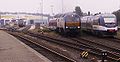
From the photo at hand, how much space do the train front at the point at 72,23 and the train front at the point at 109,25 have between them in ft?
13.6

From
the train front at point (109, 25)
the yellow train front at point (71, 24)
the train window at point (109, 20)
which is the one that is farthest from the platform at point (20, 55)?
the yellow train front at point (71, 24)

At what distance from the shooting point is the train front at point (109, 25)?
125 feet

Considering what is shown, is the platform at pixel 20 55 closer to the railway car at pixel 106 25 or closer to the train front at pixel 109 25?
the train front at pixel 109 25

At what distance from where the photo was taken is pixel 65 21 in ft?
137

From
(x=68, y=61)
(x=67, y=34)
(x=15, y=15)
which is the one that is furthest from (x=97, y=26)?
(x=15, y=15)

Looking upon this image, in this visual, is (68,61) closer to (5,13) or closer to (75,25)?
(75,25)

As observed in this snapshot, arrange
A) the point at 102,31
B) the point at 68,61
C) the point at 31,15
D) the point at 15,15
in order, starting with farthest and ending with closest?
the point at 31,15 < the point at 15,15 < the point at 102,31 < the point at 68,61

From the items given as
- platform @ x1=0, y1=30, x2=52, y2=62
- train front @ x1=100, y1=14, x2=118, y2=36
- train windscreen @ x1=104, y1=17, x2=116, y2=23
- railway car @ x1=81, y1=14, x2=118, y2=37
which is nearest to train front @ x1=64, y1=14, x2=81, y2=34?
railway car @ x1=81, y1=14, x2=118, y2=37

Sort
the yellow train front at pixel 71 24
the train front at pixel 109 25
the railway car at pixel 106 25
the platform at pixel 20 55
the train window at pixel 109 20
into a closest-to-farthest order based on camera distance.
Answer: the platform at pixel 20 55
the train front at pixel 109 25
the railway car at pixel 106 25
the train window at pixel 109 20
the yellow train front at pixel 71 24

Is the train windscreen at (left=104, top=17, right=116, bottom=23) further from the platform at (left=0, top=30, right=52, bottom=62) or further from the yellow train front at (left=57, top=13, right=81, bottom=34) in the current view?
the platform at (left=0, top=30, right=52, bottom=62)

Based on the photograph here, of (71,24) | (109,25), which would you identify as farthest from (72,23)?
(109,25)

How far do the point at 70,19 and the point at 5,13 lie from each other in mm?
144407

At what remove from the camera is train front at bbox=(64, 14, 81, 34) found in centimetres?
4203

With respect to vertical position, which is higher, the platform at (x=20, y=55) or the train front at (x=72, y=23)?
the train front at (x=72, y=23)
